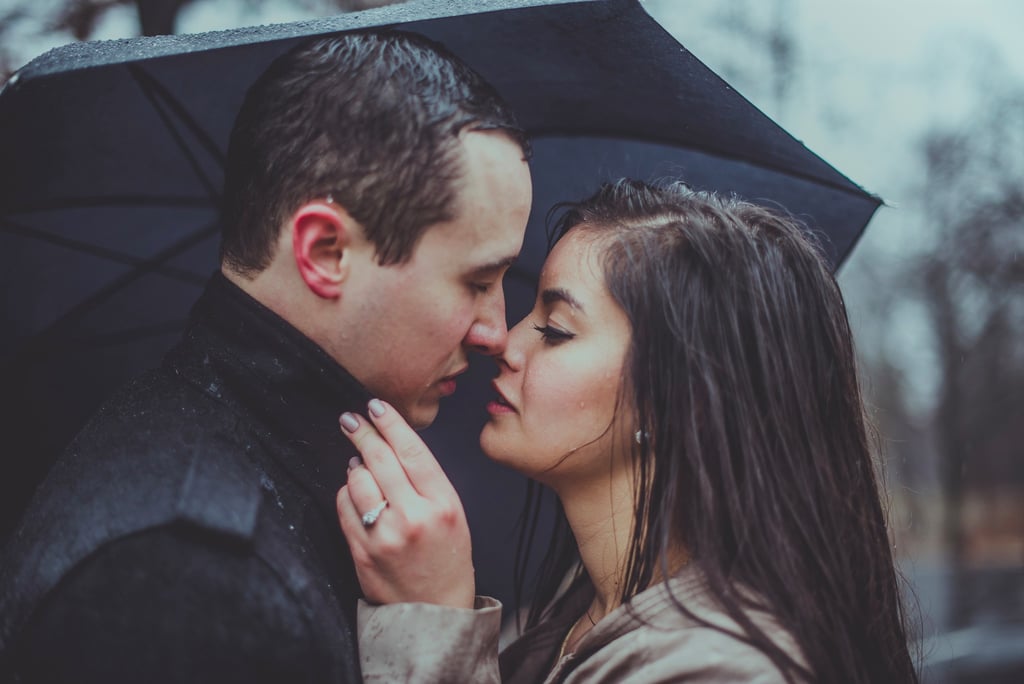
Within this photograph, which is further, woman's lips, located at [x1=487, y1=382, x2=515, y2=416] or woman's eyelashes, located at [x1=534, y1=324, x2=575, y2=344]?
woman's lips, located at [x1=487, y1=382, x2=515, y2=416]

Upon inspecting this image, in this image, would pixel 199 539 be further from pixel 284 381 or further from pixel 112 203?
pixel 112 203

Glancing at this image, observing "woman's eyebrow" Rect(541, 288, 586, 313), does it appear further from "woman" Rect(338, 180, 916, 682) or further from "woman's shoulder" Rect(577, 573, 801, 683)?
"woman's shoulder" Rect(577, 573, 801, 683)

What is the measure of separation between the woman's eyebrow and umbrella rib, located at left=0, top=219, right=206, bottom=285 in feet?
4.79

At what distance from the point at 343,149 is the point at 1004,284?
65.6ft

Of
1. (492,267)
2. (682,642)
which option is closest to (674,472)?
(682,642)

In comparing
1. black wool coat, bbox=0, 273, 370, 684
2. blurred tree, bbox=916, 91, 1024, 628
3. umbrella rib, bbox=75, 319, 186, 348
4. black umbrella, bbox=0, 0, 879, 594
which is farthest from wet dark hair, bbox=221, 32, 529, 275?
blurred tree, bbox=916, 91, 1024, 628

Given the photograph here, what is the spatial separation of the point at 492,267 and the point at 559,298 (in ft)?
0.82

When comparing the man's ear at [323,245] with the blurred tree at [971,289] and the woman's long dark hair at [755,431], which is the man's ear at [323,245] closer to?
the woman's long dark hair at [755,431]

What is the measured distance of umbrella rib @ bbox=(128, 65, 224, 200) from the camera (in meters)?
2.38

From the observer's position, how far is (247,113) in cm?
214

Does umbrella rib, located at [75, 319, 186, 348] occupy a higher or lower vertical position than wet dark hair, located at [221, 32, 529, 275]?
lower

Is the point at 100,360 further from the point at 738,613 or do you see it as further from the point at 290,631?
the point at 738,613

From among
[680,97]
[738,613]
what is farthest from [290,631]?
[680,97]

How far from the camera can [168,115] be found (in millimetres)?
2590
